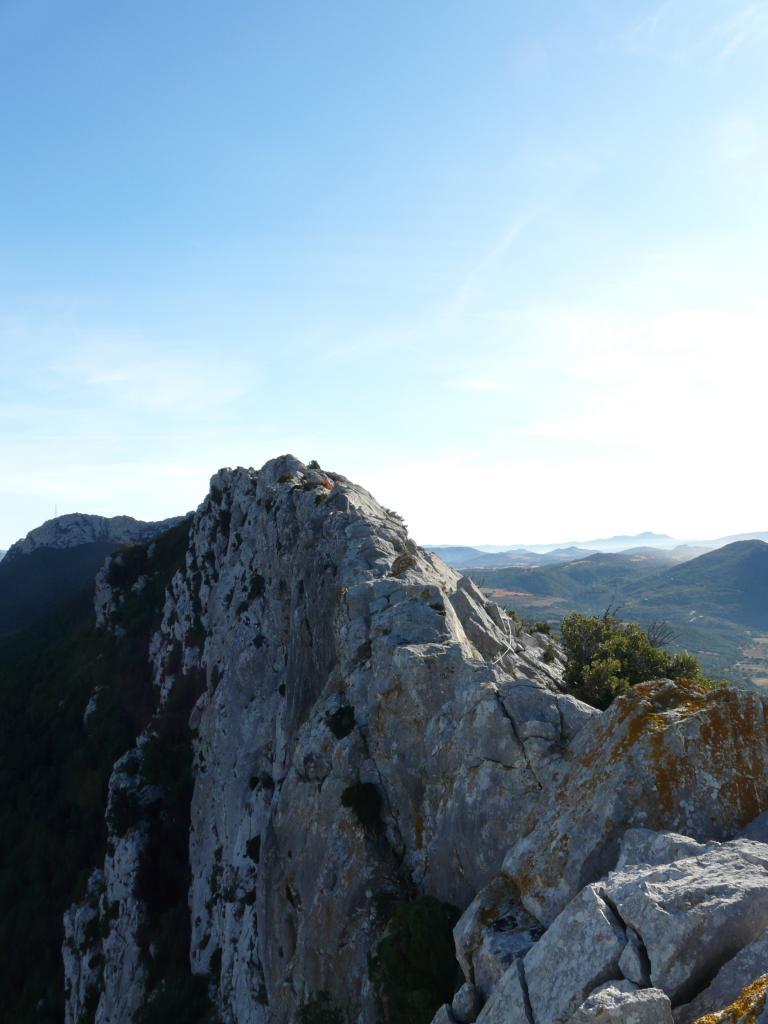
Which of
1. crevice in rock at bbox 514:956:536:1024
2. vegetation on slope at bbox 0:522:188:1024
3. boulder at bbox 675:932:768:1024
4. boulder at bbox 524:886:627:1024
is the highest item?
boulder at bbox 675:932:768:1024

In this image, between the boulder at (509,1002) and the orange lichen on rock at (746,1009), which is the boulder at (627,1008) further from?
the boulder at (509,1002)

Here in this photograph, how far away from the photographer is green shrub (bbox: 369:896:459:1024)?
→ 17016 millimetres

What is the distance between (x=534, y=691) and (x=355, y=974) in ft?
40.7

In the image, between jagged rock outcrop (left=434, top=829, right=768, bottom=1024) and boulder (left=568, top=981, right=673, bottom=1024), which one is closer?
boulder (left=568, top=981, right=673, bottom=1024)

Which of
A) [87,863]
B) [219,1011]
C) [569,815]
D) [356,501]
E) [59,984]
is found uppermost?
[356,501]

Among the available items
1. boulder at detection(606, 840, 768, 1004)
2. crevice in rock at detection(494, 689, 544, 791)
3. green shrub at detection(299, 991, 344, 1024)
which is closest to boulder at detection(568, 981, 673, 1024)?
boulder at detection(606, 840, 768, 1004)

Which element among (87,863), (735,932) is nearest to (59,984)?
(87,863)

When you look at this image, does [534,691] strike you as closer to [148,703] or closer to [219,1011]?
[219,1011]

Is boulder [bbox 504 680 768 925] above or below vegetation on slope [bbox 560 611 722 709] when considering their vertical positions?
above

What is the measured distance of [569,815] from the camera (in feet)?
47.0

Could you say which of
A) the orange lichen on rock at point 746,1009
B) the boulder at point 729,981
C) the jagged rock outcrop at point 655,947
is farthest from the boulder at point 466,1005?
the orange lichen on rock at point 746,1009

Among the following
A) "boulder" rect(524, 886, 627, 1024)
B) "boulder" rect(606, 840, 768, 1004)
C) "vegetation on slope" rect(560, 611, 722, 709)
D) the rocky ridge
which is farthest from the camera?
"vegetation on slope" rect(560, 611, 722, 709)

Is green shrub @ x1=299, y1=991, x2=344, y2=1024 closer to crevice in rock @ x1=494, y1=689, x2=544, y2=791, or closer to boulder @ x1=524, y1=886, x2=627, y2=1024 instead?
crevice in rock @ x1=494, y1=689, x2=544, y2=791

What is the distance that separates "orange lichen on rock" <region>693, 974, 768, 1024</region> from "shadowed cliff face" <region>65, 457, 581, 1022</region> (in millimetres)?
11111
